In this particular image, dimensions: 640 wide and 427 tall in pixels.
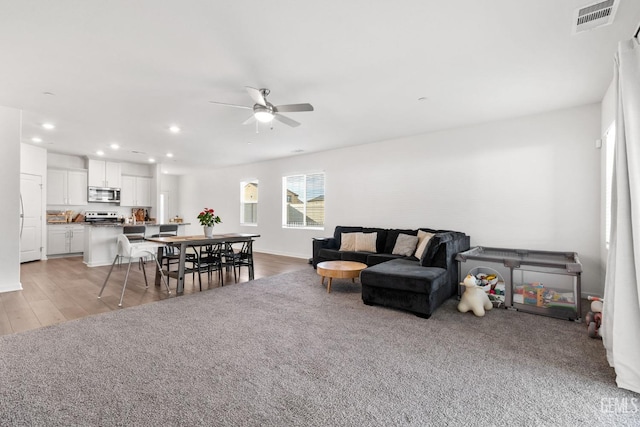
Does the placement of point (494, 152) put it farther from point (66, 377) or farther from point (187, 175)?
point (187, 175)

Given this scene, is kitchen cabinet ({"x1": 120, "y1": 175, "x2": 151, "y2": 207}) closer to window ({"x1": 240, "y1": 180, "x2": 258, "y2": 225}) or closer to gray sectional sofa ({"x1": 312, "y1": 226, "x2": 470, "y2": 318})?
window ({"x1": 240, "y1": 180, "x2": 258, "y2": 225})

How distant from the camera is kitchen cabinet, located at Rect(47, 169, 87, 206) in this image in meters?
7.11

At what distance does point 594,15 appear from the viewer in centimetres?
213

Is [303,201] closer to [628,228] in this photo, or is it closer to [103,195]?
[103,195]

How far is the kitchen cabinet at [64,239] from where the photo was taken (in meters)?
6.93

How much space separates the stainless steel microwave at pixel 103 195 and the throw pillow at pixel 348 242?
6.65 metres

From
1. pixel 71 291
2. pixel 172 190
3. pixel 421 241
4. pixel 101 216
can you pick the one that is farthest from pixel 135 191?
pixel 421 241

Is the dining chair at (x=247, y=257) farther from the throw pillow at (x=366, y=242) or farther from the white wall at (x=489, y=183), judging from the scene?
the white wall at (x=489, y=183)

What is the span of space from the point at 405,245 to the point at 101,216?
7.93 m

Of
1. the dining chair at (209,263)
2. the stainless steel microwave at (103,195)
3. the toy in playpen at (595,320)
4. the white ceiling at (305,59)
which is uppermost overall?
the white ceiling at (305,59)

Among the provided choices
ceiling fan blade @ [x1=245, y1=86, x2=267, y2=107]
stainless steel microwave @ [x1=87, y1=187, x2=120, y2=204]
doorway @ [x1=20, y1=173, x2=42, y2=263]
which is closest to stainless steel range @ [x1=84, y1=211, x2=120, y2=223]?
stainless steel microwave @ [x1=87, y1=187, x2=120, y2=204]

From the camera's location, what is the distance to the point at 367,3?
2031mm

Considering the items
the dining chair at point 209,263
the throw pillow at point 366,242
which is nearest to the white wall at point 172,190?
the dining chair at point 209,263

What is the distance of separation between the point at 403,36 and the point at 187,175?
32.7 feet
